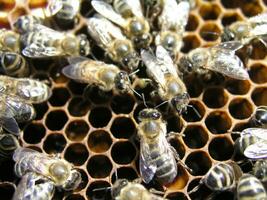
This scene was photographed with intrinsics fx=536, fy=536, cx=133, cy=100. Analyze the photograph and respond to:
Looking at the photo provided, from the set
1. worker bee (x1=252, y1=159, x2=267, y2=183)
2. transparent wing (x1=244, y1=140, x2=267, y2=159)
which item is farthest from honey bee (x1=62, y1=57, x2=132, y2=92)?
worker bee (x1=252, y1=159, x2=267, y2=183)

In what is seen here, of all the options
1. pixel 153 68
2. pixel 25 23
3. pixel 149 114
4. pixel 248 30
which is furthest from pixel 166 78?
pixel 25 23

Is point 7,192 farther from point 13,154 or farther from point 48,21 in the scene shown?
point 48,21

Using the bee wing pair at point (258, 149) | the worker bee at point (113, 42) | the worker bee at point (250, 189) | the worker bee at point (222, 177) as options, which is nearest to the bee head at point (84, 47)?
the worker bee at point (113, 42)

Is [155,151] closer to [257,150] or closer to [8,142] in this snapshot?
[257,150]

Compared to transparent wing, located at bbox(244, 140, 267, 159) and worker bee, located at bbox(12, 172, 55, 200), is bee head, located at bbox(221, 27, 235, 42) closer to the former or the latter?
transparent wing, located at bbox(244, 140, 267, 159)

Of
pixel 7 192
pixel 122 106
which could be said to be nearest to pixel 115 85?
pixel 122 106
